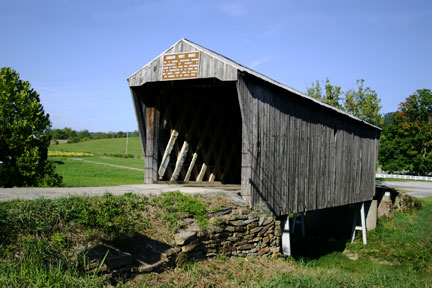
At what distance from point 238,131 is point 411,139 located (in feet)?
130

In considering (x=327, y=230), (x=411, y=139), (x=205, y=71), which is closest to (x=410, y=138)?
(x=411, y=139)

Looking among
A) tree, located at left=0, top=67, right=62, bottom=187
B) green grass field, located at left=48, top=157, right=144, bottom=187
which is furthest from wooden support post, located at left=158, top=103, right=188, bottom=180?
green grass field, located at left=48, top=157, right=144, bottom=187

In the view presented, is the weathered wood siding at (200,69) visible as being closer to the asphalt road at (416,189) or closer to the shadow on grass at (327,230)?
the shadow on grass at (327,230)

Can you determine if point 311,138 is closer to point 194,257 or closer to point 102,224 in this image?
point 194,257

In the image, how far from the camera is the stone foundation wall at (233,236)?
6.94m

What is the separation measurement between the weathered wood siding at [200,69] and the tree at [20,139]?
5825 mm

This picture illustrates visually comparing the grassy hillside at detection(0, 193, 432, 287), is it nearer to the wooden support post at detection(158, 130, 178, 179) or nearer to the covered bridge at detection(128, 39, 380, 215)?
the covered bridge at detection(128, 39, 380, 215)

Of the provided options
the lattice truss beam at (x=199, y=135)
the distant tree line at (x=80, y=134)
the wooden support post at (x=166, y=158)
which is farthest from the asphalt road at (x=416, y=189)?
the distant tree line at (x=80, y=134)

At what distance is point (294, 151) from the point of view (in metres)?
11.1

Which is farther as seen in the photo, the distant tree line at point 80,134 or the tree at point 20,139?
the distant tree line at point 80,134

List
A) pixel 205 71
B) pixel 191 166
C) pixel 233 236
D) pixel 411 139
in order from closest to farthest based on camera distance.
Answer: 1. pixel 233 236
2. pixel 205 71
3. pixel 191 166
4. pixel 411 139

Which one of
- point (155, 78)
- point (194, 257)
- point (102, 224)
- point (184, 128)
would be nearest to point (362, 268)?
point (184, 128)

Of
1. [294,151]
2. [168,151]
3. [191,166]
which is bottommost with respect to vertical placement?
[191,166]

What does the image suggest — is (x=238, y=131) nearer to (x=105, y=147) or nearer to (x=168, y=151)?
(x=168, y=151)
